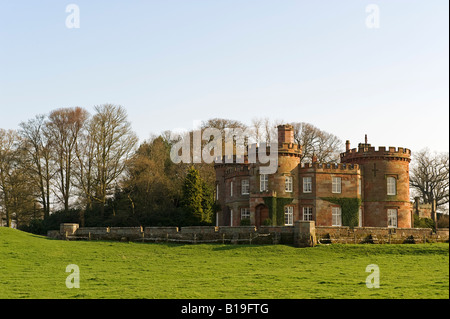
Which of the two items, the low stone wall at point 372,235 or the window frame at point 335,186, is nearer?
the low stone wall at point 372,235

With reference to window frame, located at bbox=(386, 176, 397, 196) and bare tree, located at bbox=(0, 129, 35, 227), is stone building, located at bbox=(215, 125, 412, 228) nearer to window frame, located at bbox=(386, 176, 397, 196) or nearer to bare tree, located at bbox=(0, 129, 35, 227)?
window frame, located at bbox=(386, 176, 397, 196)

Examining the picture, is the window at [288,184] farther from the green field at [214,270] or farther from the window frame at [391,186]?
the green field at [214,270]

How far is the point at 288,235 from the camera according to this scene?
39969 mm

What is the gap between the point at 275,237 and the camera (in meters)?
40.0

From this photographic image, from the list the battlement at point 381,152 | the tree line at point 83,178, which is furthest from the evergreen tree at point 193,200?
the battlement at point 381,152

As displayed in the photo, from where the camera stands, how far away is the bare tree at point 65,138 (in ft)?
Answer: 184

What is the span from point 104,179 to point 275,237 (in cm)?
2219

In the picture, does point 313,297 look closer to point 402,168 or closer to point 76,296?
point 76,296

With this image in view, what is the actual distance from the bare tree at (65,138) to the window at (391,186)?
92.9ft

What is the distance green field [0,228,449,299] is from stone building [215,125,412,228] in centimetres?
934

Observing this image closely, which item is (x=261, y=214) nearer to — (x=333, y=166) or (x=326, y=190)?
(x=326, y=190)

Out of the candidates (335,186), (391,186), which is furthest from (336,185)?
(391,186)

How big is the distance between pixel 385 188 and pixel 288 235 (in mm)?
13435
